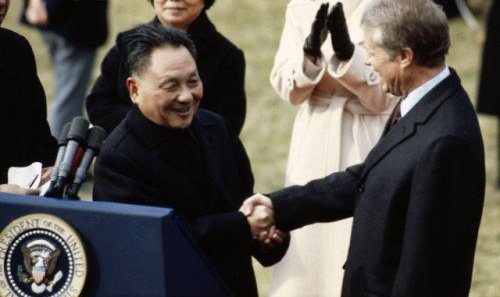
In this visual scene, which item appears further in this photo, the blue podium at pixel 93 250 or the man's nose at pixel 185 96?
the man's nose at pixel 185 96

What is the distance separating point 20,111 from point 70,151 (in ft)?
2.87

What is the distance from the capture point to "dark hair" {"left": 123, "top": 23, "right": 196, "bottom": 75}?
393 centimetres

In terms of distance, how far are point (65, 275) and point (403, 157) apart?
1061mm

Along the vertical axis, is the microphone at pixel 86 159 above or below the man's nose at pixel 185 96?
below

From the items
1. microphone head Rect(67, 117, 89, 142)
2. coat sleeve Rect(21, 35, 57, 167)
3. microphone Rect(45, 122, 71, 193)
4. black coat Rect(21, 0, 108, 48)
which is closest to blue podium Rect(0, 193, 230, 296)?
microphone Rect(45, 122, 71, 193)

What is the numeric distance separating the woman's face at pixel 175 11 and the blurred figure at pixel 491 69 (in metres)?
3.49

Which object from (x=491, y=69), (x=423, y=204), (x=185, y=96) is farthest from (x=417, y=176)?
(x=491, y=69)

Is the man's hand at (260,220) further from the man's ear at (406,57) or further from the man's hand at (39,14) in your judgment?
the man's hand at (39,14)

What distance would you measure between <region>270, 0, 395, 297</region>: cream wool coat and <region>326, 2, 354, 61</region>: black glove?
15 cm

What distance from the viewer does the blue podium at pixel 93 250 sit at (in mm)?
3318

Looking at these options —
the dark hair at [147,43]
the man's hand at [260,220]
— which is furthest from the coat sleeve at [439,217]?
the dark hair at [147,43]

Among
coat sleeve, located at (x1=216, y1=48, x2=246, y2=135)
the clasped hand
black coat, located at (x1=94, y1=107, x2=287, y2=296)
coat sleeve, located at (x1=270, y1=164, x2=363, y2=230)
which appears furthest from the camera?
coat sleeve, located at (x1=216, y1=48, x2=246, y2=135)

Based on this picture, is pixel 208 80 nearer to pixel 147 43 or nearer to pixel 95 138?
pixel 147 43

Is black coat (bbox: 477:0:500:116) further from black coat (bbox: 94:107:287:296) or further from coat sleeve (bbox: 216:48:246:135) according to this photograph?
black coat (bbox: 94:107:287:296)
